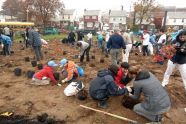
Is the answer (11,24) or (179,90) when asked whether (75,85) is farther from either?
(11,24)

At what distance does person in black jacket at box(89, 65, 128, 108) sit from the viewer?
5.67 meters

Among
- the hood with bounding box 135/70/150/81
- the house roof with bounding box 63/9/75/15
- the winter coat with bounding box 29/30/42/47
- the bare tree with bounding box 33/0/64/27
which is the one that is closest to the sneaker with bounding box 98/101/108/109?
the hood with bounding box 135/70/150/81

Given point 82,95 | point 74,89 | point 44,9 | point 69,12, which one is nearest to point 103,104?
point 82,95

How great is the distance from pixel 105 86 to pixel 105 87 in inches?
1.3

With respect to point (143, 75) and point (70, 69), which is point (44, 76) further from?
point (143, 75)

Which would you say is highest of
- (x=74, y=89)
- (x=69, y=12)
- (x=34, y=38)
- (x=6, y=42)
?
(x=69, y=12)

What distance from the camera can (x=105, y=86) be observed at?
5.72 metres

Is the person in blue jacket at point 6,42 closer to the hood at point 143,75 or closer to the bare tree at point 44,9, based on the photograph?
the hood at point 143,75

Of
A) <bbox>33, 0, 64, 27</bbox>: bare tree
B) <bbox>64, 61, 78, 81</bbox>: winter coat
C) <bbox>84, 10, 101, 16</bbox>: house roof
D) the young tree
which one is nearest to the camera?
<bbox>64, 61, 78, 81</bbox>: winter coat

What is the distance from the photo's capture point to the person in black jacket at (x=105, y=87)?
223 inches

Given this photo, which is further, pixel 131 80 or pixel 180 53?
pixel 131 80

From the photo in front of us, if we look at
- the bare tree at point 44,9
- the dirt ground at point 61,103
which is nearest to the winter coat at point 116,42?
the dirt ground at point 61,103

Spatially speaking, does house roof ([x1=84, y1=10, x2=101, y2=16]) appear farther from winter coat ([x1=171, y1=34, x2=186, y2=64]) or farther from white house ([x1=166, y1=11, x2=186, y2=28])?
winter coat ([x1=171, y1=34, x2=186, y2=64])

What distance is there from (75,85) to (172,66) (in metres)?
2.71
